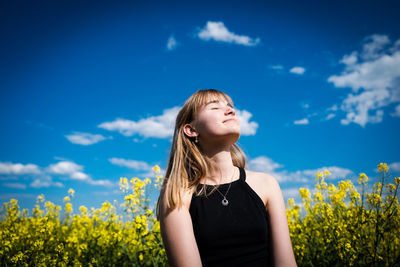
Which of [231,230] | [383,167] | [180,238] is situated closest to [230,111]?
[231,230]

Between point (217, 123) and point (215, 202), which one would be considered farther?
point (217, 123)

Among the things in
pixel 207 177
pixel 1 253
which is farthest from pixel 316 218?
pixel 1 253

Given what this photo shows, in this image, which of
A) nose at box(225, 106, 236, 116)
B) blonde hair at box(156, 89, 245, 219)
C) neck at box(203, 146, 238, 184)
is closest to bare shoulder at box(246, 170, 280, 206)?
neck at box(203, 146, 238, 184)

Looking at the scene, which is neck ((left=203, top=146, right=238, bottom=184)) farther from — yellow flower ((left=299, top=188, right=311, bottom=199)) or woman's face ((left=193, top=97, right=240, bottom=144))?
yellow flower ((left=299, top=188, right=311, bottom=199))

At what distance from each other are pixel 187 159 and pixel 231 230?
2.03 feet

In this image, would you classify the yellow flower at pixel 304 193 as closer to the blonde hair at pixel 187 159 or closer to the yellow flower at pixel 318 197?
the yellow flower at pixel 318 197

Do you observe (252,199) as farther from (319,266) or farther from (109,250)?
(109,250)

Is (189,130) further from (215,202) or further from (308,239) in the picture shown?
(308,239)

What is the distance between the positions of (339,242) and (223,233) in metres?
1.69

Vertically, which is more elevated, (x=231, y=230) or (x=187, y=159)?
(x=187, y=159)

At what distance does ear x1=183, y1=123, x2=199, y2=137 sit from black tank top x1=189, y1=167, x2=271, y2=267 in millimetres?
452

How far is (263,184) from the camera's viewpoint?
1815 millimetres

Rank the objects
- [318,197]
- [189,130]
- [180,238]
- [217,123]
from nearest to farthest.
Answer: [180,238], [217,123], [189,130], [318,197]

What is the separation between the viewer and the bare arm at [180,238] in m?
1.47
